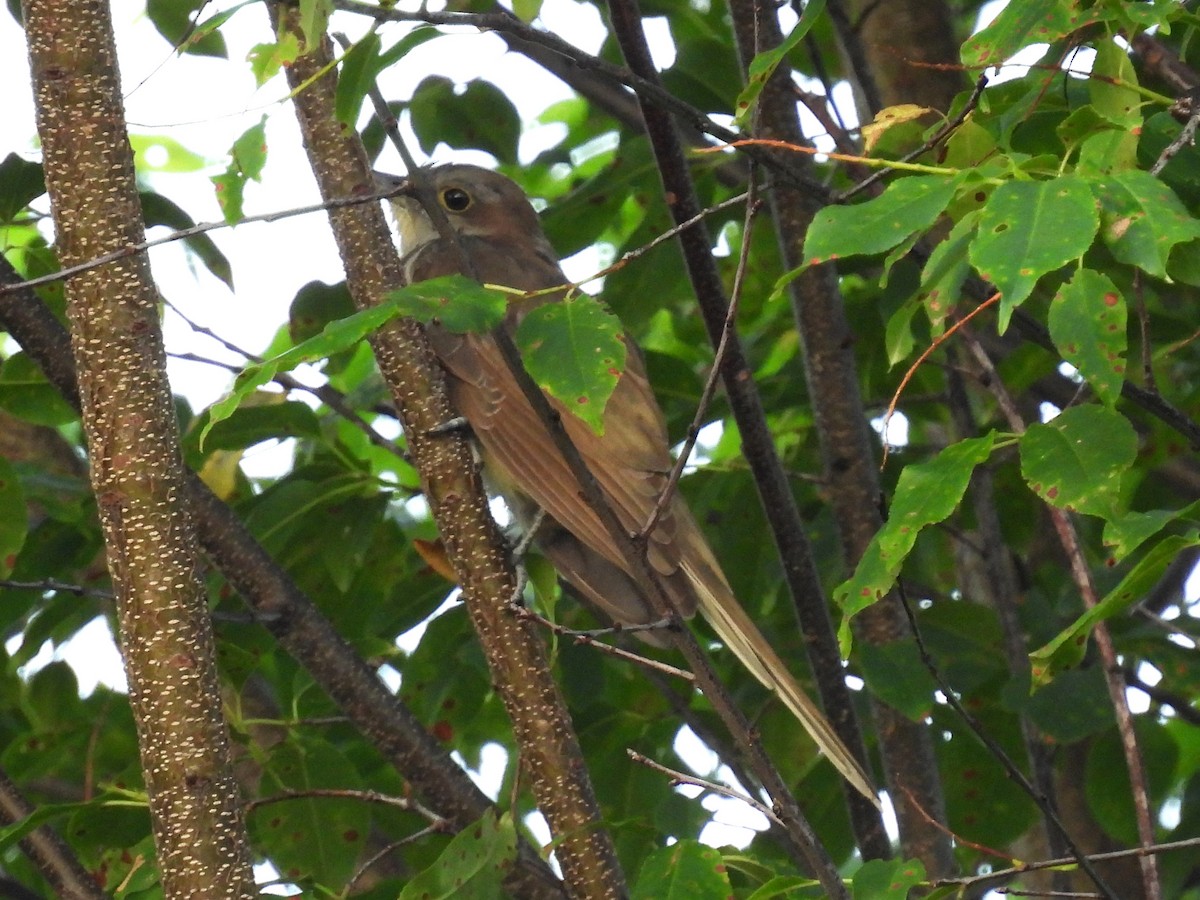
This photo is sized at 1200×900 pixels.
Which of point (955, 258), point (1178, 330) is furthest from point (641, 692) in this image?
point (955, 258)

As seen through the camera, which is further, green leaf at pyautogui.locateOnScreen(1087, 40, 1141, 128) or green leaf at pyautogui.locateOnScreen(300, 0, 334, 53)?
green leaf at pyautogui.locateOnScreen(1087, 40, 1141, 128)

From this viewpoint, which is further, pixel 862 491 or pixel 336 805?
pixel 862 491

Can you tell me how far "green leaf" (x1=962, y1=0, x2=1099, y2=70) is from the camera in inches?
80.2

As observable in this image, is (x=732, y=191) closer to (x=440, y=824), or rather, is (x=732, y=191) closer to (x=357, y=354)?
(x=357, y=354)

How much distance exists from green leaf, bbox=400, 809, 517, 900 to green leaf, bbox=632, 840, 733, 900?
393mm

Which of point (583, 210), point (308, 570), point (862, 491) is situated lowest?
point (862, 491)

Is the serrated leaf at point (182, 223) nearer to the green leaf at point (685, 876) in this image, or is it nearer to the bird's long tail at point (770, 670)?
the bird's long tail at point (770, 670)

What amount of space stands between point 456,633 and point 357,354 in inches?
64.8

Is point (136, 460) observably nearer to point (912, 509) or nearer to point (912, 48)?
point (912, 509)

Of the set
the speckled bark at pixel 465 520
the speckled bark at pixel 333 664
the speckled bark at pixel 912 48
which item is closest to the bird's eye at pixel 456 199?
the speckled bark at pixel 912 48

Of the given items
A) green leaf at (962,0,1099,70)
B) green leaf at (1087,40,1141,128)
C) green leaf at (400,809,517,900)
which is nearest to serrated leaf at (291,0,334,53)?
green leaf at (962,0,1099,70)

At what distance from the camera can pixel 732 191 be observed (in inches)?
178

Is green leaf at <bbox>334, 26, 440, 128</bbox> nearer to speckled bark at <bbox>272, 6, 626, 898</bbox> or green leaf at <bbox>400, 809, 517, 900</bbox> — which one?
speckled bark at <bbox>272, 6, 626, 898</bbox>

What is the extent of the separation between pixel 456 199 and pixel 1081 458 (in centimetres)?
379
